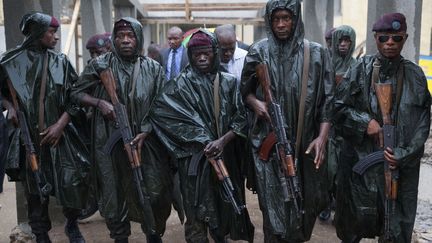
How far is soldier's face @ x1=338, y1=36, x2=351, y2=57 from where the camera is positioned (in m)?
5.70

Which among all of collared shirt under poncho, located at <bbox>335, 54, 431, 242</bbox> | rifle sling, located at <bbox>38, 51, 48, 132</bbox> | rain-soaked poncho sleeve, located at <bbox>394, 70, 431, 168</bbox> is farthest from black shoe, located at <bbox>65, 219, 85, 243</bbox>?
rain-soaked poncho sleeve, located at <bbox>394, 70, 431, 168</bbox>

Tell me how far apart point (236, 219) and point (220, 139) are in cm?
65

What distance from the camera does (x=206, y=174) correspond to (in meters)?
3.97

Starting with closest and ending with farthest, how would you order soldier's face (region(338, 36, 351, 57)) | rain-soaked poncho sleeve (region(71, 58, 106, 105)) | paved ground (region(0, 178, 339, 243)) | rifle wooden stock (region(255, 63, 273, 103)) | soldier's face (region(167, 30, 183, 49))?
rifle wooden stock (region(255, 63, 273, 103)), rain-soaked poncho sleeve (region(71, 58, 106, 105)), paved ground (region(0, 178, 339, 243)), soldier's face (region(338, 36, 351, 57)), soldier's face (region(167, 30, 183, 49))

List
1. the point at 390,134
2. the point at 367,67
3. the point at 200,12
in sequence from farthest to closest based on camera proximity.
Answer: the point at 200,12, the point at 367,67, the point at 390,134

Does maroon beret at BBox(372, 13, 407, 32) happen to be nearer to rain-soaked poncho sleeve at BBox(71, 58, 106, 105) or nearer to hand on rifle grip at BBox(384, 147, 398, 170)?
hand on rifle grip at BBox(384, 147, 398, 170)

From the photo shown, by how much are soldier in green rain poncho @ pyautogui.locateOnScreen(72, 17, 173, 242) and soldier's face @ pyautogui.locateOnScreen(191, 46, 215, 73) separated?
436 mm


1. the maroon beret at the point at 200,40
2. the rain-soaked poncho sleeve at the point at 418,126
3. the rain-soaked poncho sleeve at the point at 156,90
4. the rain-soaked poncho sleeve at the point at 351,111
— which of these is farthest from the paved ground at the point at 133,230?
the maroon beret at the point at 200,40

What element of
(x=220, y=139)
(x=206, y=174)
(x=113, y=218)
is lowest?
(x=113, y=218)

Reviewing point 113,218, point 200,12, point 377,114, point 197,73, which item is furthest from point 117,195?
point 200,12

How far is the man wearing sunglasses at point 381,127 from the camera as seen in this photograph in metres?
3.59

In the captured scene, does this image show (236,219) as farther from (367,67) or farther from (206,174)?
(367,67)

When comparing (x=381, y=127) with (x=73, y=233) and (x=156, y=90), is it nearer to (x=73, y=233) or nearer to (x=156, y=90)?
(x=156, y=90)

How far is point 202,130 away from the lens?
392 cm
